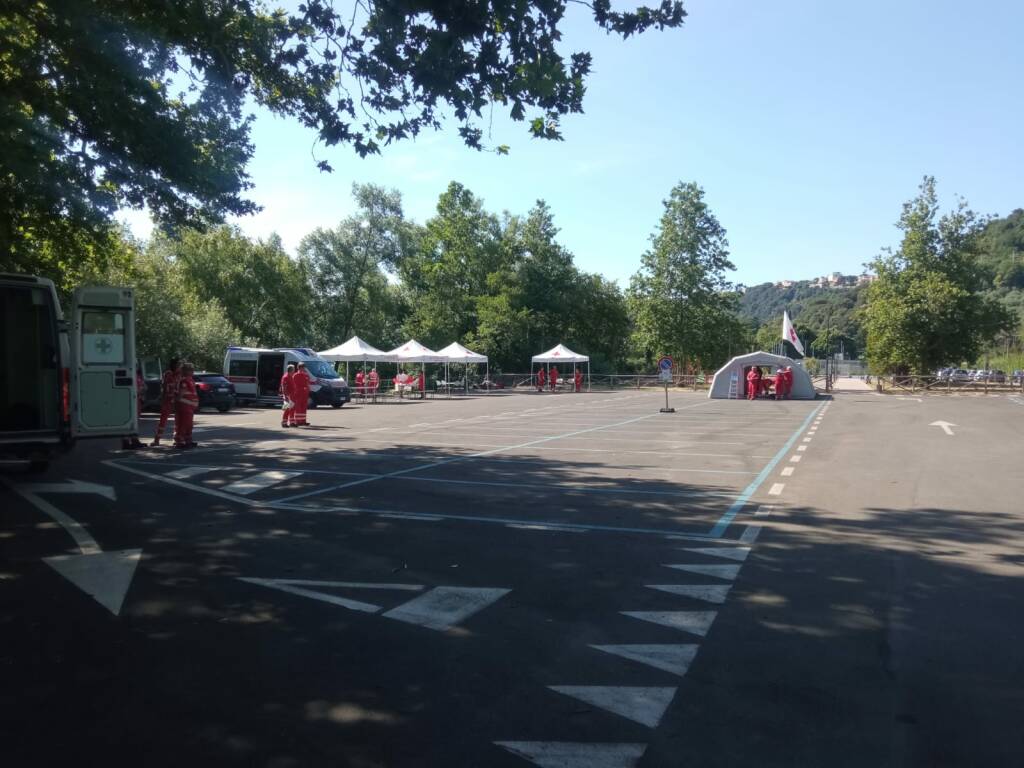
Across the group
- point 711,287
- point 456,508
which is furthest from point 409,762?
point 711,287

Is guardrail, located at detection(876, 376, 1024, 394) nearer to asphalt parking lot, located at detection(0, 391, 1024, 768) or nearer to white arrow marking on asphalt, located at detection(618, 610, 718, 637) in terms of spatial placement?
asphalt parking lot, located at detection(0, 391, 1024, 768)

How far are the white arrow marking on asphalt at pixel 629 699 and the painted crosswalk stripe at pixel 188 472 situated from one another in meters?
9.19

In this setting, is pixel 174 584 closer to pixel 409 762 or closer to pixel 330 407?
pixel 409 762

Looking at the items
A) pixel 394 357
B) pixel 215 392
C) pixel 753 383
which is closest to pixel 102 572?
pixel 215 392

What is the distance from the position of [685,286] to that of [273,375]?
39.9 meters

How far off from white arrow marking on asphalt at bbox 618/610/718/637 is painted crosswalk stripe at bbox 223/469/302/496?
6.55 meters

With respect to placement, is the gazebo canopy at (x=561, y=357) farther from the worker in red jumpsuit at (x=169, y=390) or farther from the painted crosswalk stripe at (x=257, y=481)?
the painted crosswalk stripe at (x=257, y=481)

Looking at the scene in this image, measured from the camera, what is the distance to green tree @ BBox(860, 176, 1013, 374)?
5184 cm

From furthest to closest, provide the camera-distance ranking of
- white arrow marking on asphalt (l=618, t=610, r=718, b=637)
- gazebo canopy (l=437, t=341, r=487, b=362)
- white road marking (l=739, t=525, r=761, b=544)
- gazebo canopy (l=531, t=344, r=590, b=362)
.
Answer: gazebo canopy (l=531, t=344, r=590, b=362) → gazebo canopy (l=437, t=341, r=487, b=362) → white road marking (l=739, t=525, r=761, b=544) → white arrow marking on asphalt (l=618, t=610, r=718, b=637)

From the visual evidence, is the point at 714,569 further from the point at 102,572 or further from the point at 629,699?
the point at 102,572

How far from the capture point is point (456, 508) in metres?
9.48

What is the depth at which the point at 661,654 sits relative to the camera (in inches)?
185

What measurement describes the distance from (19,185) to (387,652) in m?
12.4

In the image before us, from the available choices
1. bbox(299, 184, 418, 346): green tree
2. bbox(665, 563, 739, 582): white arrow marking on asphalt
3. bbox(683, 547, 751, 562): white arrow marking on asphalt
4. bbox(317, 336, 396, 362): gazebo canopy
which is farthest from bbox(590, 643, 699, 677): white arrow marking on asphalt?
bbox(299, 184, 418, 346): green tree
